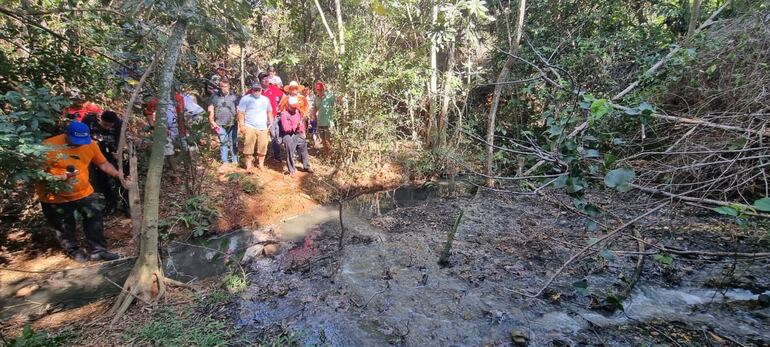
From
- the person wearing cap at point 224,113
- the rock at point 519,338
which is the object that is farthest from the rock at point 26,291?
the rock at point 519,338

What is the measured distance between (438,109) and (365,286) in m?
6.48

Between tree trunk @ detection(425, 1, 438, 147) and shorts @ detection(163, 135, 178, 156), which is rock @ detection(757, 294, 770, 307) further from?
shorts @ detection(163, 135, 178, 156)

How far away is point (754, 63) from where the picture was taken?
201 inches

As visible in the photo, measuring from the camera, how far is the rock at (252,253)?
5455 millimetres

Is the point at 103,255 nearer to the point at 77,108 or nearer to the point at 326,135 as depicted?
the point at 77,108

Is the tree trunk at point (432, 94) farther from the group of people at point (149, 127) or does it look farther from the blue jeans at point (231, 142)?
the blue jeans at point (231, 142)

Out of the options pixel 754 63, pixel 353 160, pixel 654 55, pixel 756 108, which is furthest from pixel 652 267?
pixel 353 160

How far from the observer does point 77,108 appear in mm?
5004

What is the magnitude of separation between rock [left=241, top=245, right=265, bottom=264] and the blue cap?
244 cm

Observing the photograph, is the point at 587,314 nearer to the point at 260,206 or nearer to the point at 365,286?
the point at 365,286

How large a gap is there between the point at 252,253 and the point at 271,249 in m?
0.29

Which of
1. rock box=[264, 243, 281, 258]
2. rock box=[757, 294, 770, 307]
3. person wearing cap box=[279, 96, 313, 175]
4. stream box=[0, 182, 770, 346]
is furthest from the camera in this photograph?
person wearing cap box=[279, 96, 313, 175]

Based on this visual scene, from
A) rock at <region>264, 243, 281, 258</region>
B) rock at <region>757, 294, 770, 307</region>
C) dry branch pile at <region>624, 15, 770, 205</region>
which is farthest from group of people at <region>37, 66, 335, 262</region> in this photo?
rock at <region>757, 294, 770, 307</region>

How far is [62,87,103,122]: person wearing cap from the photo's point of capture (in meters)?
4.80
